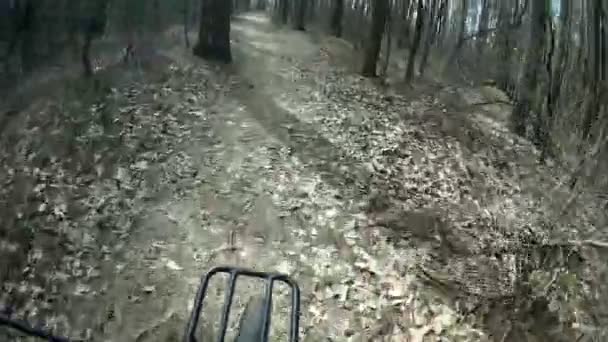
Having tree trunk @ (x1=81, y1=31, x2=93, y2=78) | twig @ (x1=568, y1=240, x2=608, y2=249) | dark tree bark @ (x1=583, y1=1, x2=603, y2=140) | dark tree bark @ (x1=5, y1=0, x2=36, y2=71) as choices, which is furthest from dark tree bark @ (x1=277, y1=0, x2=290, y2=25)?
twig @ (x1=568, y1=240, x2=608, y2=249)

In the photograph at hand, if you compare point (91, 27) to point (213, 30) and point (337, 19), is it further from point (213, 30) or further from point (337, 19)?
point (337, 19)

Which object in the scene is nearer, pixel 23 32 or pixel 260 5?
pixel 23 32

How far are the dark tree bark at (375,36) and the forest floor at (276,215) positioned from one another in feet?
7.94

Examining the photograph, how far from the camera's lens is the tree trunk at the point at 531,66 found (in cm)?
923

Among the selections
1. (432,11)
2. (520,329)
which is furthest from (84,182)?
(432,11)

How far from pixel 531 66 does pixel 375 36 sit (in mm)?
3002

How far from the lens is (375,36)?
10953 millimetres

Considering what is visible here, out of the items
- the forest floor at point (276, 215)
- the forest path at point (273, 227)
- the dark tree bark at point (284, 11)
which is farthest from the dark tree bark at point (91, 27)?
the dark tree bark at point (284, 11)

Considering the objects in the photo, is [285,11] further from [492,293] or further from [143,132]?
[492,293]

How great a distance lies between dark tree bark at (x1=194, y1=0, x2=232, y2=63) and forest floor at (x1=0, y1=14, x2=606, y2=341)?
128cm

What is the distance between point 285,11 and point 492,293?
51.9 feet

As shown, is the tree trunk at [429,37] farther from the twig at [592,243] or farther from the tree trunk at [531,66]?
the twig at [592,243]

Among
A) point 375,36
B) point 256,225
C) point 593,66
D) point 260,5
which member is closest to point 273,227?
point 256,225

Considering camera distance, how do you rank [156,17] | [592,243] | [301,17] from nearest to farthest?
[592,243], [156,17], [301,17]
